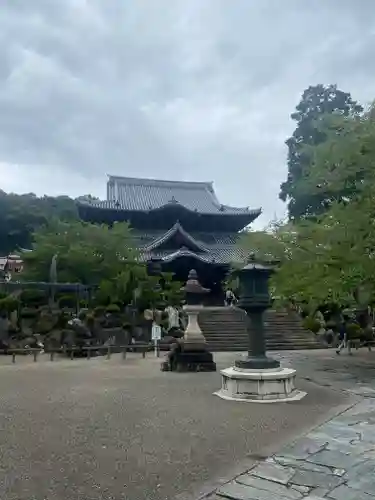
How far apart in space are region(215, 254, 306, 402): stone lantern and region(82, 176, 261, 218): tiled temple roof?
85.9ft

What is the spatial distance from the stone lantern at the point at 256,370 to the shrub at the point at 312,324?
47.8 ft

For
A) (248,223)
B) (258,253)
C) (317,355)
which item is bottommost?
(317,355)

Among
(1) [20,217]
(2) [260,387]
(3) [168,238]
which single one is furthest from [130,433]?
(1) [20,217]

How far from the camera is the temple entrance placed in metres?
31.2

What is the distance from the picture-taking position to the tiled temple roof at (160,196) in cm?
3666

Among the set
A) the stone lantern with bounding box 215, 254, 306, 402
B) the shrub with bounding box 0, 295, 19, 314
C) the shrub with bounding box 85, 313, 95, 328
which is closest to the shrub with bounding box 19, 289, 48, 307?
the shrub with bounding box 0, 295, 19, 314

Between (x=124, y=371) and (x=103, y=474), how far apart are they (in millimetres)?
8472

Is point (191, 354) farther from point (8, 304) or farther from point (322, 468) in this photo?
point (8, 304)

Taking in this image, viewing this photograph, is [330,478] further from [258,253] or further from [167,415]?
[258,253]

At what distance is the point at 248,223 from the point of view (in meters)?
37.6

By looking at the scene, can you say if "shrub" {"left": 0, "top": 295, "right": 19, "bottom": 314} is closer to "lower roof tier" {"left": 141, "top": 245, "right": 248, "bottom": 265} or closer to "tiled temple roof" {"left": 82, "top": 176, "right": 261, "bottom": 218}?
"lower roof tier" {"left": 141, "top": 245, "right": 248, "bottom": 265}

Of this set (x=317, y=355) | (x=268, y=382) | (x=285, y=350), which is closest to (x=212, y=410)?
(x=268, y=382)

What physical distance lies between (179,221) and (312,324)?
15.7 m

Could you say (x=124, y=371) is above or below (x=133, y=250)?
below
